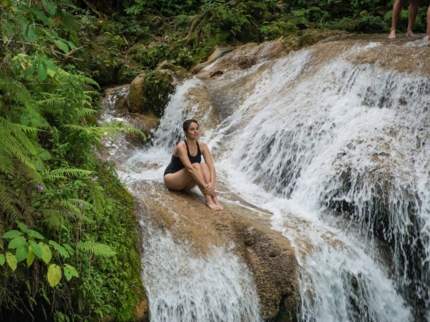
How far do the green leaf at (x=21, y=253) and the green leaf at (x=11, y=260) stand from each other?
0.52ft

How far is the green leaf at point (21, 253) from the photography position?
3338 mm

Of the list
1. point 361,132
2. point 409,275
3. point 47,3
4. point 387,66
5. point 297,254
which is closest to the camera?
point 47,3

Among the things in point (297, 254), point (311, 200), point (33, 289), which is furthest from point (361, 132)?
point (33, 289)

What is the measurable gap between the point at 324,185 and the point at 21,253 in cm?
480

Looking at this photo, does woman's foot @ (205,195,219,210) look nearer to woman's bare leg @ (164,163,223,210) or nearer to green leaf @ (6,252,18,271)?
woman's bare leg @ (164,163,223,210)

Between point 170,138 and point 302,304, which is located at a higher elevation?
point 170,138

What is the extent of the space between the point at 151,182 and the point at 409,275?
141 inches

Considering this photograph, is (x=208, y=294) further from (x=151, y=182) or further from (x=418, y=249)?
(x=418, y=249)

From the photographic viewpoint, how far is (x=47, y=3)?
3139 mm

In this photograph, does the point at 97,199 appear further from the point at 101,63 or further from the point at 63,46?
the point at 101,63

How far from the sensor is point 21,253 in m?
3.37

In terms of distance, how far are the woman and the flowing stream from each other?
52 centimetres

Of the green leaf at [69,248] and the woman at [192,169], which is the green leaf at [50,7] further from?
the woman at [192,169]

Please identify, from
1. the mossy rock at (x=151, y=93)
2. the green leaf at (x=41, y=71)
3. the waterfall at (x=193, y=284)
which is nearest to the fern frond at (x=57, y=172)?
the green leaf at (x=41, y=71)
